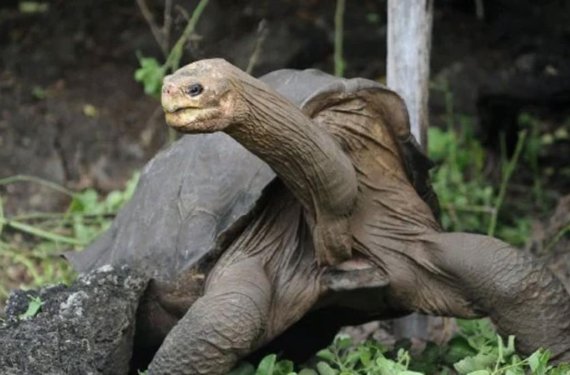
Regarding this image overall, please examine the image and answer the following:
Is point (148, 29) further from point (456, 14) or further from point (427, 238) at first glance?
point (427, 238)

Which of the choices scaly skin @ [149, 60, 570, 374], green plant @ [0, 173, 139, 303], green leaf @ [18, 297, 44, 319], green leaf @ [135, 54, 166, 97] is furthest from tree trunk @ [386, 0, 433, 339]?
green plant @ [0, 173, 139, 303]

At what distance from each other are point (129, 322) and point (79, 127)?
2.93 metres

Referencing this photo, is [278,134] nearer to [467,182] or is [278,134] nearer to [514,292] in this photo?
[514,292]

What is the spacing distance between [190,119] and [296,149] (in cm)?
45

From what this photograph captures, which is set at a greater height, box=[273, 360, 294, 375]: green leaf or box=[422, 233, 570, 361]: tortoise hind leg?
box=[422, 233, 570, 361]: tortoise hind leg

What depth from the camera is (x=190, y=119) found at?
3.36 m

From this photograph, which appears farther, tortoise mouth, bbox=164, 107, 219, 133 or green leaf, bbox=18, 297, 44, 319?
green leaf, bbox=18, 297, 44, 319

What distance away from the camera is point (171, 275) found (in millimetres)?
4172

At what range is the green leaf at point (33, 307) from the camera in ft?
13.2

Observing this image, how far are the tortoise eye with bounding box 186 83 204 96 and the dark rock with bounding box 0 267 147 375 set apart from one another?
34.9 inches

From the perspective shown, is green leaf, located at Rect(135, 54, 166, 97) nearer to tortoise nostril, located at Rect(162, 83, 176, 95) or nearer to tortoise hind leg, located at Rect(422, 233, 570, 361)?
tortoise hind leg, located at Rect(422, 233, 570, 361)

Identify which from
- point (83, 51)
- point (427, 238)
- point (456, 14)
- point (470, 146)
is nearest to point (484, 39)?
point (456, 14)

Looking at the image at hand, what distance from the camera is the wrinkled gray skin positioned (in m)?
4.07

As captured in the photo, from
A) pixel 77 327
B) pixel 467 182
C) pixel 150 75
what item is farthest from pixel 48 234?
pixel 77 327
